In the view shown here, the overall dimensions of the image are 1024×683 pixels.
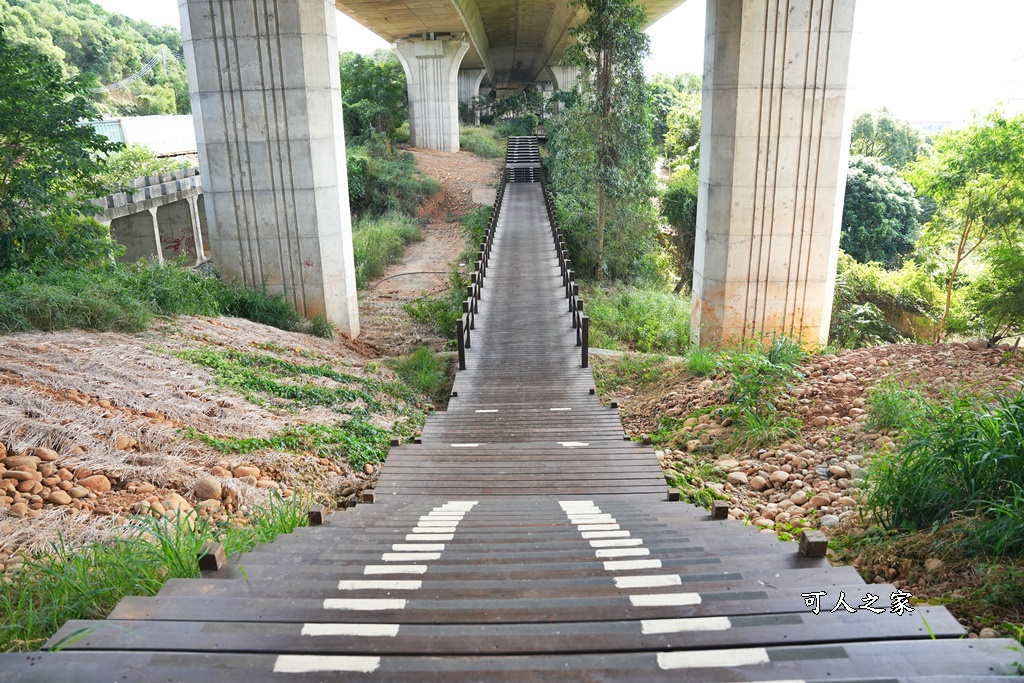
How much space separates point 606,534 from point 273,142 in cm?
1019

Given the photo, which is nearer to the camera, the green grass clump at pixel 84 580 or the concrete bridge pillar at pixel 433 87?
the green grass clump at pixel 84 580

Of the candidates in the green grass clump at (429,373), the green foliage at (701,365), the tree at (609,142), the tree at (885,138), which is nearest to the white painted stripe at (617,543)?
the green foliage at (701,365)

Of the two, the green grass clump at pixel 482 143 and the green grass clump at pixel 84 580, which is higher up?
the green grass clump at pixel 482 143

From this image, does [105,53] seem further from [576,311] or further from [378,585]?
[378,585]

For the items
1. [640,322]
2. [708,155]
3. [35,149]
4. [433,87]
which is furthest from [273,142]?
[433,87]

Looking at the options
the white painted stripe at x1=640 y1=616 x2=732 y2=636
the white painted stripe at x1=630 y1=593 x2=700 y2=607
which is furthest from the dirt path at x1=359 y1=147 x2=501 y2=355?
the white painted stripe at x1=640 y1=616 x2=732 y2=636

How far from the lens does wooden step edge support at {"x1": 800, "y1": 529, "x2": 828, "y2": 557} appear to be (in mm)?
3031

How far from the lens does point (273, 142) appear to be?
1180 cm

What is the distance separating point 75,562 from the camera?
3.33m

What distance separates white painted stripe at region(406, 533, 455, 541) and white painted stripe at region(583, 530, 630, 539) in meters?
0.79

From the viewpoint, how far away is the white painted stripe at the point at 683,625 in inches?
93.0

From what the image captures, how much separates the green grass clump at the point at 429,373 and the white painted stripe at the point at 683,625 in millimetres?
7173

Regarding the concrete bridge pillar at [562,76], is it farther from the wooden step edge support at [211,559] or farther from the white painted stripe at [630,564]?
the wooden step edge support at [211,559]

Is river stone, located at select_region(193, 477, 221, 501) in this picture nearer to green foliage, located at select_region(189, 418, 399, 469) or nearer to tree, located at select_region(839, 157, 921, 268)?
green foliage, located at select_region(189, 418, 399, 469)
